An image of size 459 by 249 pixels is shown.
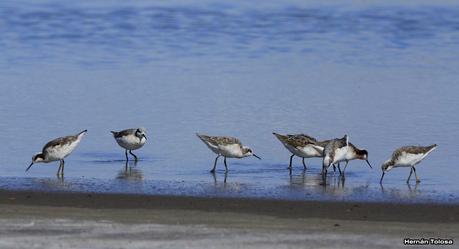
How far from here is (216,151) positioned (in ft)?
60.6

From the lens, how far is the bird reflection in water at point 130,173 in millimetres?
17237

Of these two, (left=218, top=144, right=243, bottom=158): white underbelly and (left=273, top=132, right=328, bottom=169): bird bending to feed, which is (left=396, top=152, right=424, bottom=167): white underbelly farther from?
(left=218, top=144, right=243, bottom=158): white underbelly

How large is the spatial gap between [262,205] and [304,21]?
2812cm

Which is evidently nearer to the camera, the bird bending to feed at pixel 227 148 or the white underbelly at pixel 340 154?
the white underbelly at pixel 340 154

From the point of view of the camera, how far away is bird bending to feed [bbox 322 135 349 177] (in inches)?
683

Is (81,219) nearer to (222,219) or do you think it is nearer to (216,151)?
(222,219)

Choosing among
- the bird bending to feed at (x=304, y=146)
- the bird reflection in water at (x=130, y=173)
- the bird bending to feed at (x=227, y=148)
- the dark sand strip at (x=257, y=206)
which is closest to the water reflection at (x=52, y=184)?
the dark sand strip at (x=257, y=206)

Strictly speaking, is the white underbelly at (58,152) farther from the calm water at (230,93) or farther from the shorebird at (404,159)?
the shorebird at (404,159)

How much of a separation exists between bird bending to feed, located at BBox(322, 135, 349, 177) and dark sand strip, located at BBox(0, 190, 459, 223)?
2.31 metres

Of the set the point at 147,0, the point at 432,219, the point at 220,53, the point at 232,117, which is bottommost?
the point at 432,219

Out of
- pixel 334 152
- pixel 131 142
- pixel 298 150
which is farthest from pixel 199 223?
pixel 131 142

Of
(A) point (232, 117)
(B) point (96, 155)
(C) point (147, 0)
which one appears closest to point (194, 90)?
(A) point (232, 117)

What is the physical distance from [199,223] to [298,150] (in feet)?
16.8

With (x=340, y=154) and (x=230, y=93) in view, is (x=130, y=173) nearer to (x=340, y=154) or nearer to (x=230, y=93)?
(x=340, y=154)
